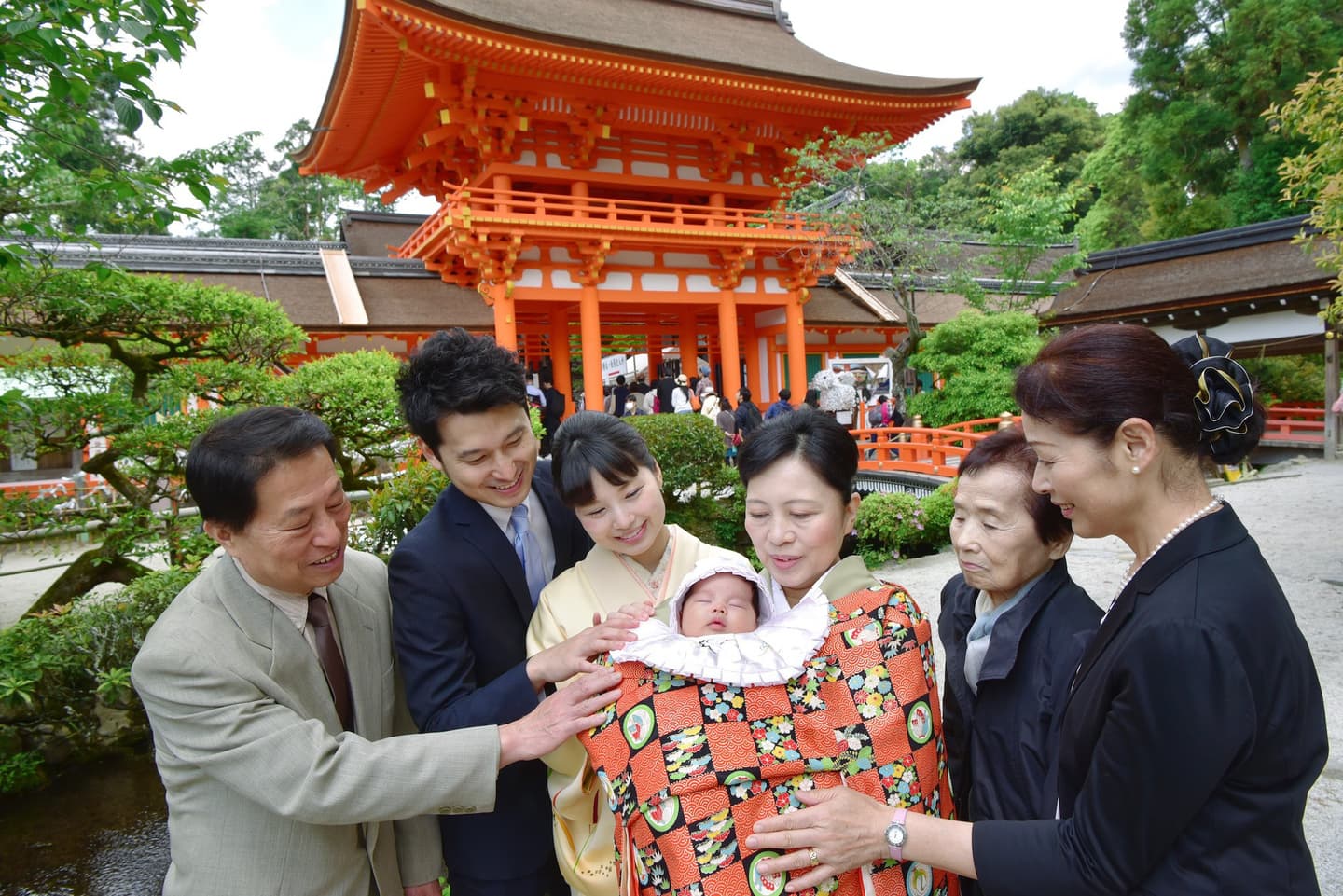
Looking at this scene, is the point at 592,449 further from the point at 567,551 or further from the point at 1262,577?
the point at 1262,577

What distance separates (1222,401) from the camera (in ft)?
3.53

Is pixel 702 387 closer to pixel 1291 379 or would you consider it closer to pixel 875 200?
pixel 875 200

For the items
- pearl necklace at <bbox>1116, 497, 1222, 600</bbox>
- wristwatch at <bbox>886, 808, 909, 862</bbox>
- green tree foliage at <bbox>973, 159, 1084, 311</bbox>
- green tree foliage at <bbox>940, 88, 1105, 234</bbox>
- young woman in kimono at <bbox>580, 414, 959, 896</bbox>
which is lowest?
wristwatch at <bbox>886, 808, 909, 862</bbox>

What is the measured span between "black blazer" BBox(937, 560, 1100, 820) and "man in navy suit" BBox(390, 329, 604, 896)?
0.95 metres

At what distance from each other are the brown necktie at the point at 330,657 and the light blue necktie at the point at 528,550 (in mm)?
467

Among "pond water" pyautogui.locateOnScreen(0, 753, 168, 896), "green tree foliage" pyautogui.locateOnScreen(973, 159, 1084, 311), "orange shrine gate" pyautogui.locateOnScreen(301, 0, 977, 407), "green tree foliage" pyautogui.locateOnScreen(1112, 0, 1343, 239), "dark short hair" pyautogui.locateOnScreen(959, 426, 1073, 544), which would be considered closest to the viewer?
"dark short hair" pyautogui.locateOnScreen(959, 426, 1073, 544)

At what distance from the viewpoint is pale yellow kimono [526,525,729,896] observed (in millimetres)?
1522

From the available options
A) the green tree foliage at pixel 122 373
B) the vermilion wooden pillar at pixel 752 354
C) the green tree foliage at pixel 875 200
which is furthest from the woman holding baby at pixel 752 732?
the vermilion wooden pillar at pixel 752 354

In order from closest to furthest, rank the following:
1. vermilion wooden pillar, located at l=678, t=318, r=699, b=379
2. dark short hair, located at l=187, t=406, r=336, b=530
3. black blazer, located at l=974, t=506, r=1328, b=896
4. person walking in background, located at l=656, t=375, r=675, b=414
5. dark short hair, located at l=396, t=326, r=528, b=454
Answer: black blazer, located at l=974, t=506, r=1328, b=896 → dark short hair, located at l=187, t=406, r=336, b=530 → dark short hair, located at l=396, t=326, r=528, b=454 → person walking in background, located at l=656, t=375, r=675, b=414 → vermilion wooden pillar, located at l=678, t=318, r=699, b=379

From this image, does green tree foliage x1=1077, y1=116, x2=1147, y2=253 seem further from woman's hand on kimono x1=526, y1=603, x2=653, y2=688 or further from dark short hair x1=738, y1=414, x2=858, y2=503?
woman's hand on kimono x1=526, y1=603, x2=653, y2=688

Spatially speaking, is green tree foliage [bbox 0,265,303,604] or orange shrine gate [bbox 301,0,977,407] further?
orange shrine gate [bbox 301,0,977,407]

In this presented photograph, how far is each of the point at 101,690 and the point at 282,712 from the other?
351 cm

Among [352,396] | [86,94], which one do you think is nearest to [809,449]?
[86,94]

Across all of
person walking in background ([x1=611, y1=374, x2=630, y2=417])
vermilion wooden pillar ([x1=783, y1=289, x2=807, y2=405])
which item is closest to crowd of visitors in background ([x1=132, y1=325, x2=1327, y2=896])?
person walking in background ([x1=611, y1=374, x2=630, y2=417])
